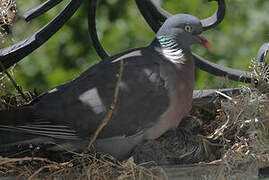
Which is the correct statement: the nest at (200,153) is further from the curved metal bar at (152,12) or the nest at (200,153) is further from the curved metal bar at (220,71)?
the curved metal bar at (152,12)

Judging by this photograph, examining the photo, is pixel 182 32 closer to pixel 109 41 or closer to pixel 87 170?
pixel 87 170

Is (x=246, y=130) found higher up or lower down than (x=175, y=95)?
lower down

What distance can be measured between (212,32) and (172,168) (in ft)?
3.44

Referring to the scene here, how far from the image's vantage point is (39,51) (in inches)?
60.4

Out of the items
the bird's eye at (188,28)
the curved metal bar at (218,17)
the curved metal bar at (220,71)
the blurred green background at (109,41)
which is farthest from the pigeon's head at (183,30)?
the blurred green background at (109,41)

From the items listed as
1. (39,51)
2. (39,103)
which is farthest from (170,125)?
(39,51)

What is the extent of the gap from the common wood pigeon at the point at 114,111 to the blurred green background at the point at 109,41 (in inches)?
28.2

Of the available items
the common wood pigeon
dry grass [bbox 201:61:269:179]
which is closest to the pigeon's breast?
the common wood pigeon

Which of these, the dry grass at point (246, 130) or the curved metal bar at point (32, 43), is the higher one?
the curved metal bar at point (32, 43)

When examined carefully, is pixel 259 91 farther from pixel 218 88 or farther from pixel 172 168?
pixel 172 168

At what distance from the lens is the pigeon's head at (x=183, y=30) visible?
792 mm

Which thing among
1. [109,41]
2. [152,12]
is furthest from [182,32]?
[109,41]

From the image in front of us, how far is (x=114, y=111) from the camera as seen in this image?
2.38 ft

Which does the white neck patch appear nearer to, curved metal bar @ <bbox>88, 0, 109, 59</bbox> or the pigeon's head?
the pigeon's head
